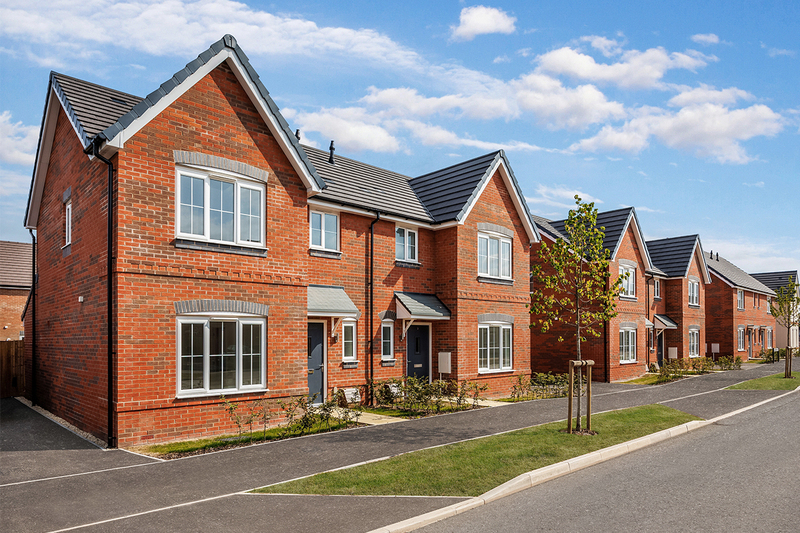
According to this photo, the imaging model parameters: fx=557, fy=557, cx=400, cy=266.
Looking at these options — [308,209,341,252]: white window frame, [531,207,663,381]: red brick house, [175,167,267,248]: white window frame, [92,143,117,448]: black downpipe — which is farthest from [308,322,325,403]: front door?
[531,207,663,381]: red brick house

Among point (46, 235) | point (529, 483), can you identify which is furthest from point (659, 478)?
point (46, 235)

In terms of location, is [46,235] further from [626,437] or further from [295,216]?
[626,437]

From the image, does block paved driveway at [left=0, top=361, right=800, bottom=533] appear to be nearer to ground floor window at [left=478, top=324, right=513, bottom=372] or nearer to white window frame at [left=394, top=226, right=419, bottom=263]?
ground floor window at [left=478, top=324, right=513, bottom=372]

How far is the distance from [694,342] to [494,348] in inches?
911

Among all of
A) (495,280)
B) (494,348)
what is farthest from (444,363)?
(495,280)

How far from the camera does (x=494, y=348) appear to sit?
1997cm

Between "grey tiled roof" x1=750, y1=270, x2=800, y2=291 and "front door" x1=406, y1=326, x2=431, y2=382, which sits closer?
"front door" x1=406, y1=326, x2=431, y2=382

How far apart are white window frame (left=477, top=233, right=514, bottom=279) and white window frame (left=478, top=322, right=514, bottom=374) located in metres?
1.78

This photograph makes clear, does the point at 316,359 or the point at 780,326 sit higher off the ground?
the point at 316,359

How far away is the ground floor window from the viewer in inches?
765

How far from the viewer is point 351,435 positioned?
39.0ft

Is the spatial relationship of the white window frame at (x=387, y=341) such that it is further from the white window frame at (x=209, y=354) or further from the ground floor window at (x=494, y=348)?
the white window frame at (x=209, y=354)

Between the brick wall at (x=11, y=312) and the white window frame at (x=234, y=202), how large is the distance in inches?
881

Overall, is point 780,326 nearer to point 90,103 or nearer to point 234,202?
point 234,202
